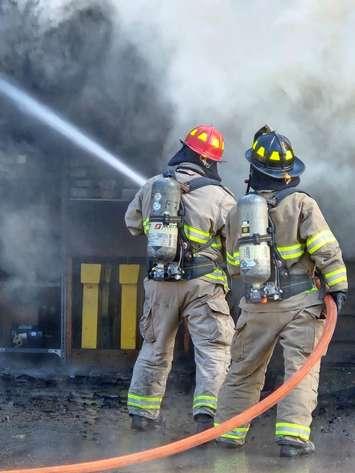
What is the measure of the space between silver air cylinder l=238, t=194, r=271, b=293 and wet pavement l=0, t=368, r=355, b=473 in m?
1.03

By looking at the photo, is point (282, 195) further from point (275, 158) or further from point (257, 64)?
point (257, 64)

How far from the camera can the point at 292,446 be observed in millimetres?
4512

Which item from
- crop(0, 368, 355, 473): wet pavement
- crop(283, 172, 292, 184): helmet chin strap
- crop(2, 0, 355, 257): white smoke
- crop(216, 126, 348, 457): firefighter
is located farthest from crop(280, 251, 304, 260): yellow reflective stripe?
crop(2, 0, 355, 257): white smoke

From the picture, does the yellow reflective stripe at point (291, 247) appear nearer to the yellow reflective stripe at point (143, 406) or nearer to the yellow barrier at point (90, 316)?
the yellow reflective stripe at point (143, 406)

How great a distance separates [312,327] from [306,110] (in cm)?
204

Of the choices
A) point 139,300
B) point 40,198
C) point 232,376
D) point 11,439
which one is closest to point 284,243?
point 232,376

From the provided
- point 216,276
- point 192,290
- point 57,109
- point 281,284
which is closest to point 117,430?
point 192,290

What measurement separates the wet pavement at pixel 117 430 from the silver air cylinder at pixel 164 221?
44.9 inches

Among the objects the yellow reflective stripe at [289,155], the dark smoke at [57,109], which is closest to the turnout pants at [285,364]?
the yellow reflective stripe at [289,155]

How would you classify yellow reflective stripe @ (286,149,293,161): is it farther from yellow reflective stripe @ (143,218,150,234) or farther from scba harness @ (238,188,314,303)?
yellow reflective stripe @ (143,218,150,234)

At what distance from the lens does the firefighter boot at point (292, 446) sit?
14.8ft

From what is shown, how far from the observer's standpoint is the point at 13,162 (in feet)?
23.7

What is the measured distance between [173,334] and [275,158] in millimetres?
1348

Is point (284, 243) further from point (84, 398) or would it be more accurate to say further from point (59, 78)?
point (59, 78)
